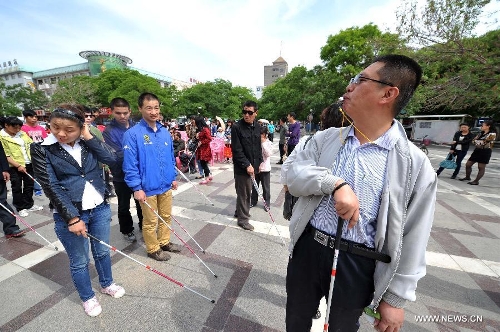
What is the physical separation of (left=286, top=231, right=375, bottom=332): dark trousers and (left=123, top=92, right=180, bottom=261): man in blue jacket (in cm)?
210

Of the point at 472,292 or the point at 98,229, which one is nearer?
the point at 98,229

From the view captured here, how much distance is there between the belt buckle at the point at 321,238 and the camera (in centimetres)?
127

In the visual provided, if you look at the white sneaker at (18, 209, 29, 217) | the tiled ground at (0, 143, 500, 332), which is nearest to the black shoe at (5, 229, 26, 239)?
the tiled ground at (0, 143, 500, 332)

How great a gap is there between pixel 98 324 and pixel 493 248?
18.3ft

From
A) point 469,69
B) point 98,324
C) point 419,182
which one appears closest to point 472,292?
point 419,182

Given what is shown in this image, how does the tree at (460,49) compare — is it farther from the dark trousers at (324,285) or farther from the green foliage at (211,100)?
the green foliage at (211,100)

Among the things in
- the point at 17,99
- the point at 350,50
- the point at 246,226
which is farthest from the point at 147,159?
the point at 17,99

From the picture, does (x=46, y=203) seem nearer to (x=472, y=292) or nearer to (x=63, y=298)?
(x=63, y=298)

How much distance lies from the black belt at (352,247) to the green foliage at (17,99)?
5074 cm

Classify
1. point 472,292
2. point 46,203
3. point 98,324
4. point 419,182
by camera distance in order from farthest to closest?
point 46,203
point 472,292
point 98,324
point 419,182

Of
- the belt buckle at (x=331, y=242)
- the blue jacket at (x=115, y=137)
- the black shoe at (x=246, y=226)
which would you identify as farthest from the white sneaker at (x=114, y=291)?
the belt buckle at (x=331, y=242)

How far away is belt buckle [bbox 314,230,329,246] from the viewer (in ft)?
4.17

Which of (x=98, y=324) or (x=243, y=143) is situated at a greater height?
(x=243, y=143)

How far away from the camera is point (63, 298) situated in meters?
2.45
